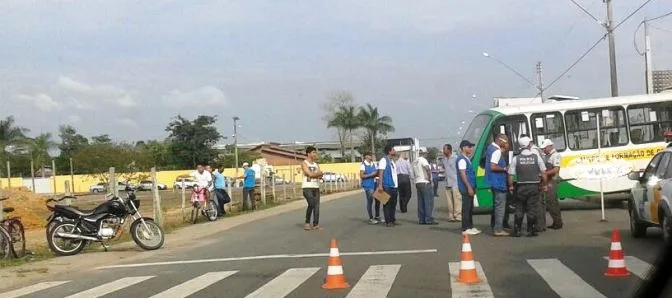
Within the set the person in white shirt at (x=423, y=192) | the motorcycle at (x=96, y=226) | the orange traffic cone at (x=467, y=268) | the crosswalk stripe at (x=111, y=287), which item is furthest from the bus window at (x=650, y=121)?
the crosswalk stripe at (x=111, y=287)

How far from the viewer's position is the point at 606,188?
19.8 metres

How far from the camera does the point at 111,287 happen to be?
1028 cm

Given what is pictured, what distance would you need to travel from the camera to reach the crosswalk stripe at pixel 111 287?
31.9 feet

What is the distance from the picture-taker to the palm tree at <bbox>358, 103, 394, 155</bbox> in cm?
8881

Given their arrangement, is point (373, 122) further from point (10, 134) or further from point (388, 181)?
point (388, 181)

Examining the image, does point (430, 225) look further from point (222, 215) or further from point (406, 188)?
point (222, 215)

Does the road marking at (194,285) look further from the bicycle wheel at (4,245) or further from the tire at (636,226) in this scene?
the tire at (636,226)

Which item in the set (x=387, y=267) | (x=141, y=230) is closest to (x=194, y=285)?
(x=387, y=267)

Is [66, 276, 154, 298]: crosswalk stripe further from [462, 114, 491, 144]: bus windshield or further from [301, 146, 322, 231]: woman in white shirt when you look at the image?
[462, 114, 491, 144]: bus windshield

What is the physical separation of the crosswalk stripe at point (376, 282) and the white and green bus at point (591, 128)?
31.0 ft

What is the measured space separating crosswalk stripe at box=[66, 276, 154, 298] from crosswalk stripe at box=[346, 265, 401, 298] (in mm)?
3144

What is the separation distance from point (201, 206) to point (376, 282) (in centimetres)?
1414

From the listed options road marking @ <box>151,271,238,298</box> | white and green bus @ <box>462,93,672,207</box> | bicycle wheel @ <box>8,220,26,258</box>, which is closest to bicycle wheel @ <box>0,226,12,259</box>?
bicycle wheel @ <box>8,220,26,258</box>

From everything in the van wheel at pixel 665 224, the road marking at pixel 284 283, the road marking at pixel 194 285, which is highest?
the van wheel at pixel 665 224
